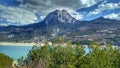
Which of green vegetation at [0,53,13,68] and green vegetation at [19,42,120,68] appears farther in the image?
green vegetation at [0,53,13,68]

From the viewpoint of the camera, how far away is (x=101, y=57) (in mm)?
41844

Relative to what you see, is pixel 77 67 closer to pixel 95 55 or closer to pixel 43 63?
pixel 95 55

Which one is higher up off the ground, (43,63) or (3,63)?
(43,63)

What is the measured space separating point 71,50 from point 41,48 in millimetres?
10700

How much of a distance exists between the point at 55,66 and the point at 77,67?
3853 mm

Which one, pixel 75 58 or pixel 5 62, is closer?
pixel 5 62

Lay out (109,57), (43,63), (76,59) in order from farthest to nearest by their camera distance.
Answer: (109,57) < (76,59) < (43,63)

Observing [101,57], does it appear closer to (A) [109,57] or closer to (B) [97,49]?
(B) [97,49]

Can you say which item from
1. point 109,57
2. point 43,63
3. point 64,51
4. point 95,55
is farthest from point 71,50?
point 43,63

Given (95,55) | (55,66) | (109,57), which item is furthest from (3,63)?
(109,57)

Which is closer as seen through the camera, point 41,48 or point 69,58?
point 69,58

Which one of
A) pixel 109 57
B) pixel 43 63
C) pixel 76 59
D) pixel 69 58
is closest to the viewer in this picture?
pixel 43 63

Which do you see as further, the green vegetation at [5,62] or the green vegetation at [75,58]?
the green vegetation at [5,62]

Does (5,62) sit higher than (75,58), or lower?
lower
